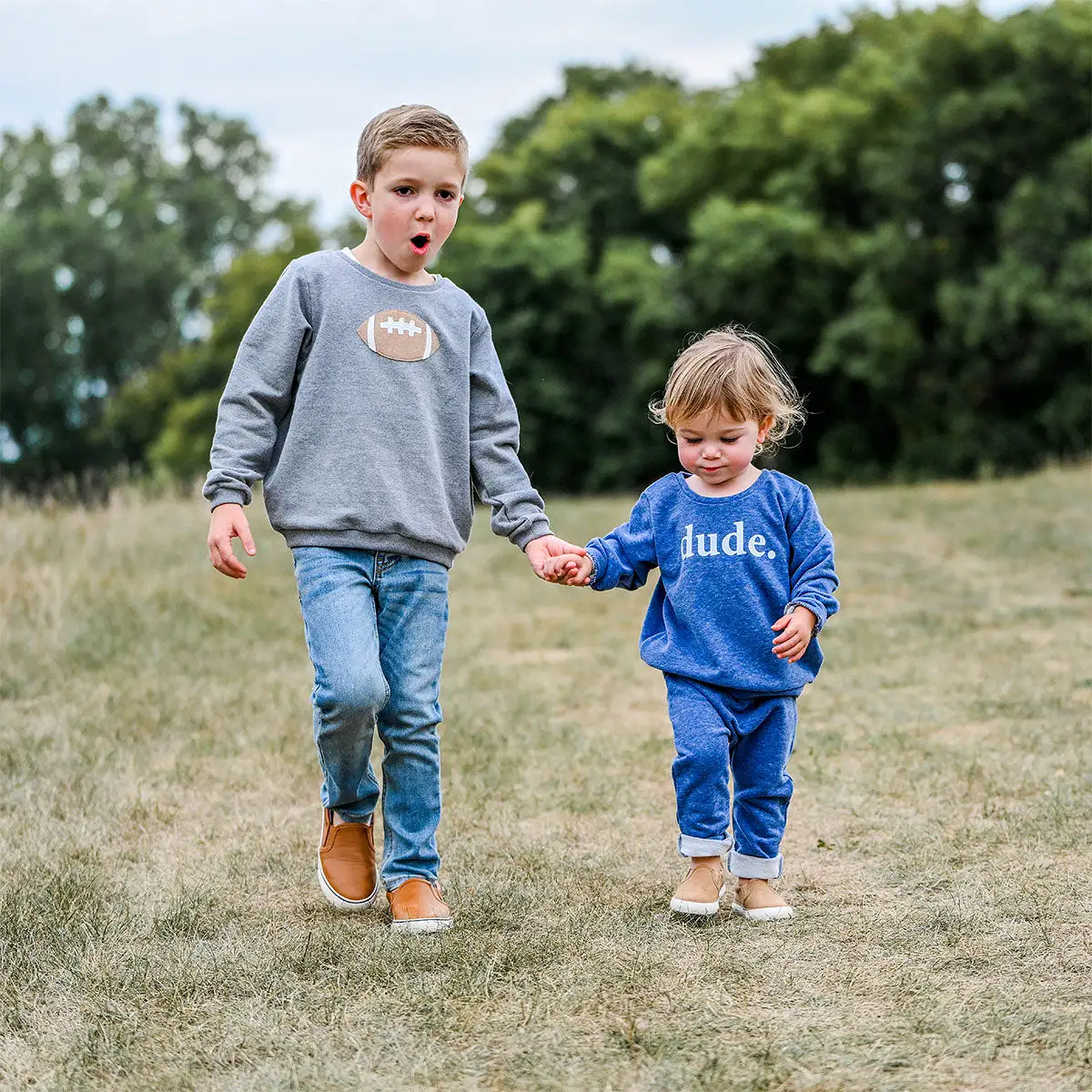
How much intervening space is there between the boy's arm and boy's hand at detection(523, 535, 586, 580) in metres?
0.05

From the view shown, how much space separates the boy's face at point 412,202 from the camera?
12.0 feet

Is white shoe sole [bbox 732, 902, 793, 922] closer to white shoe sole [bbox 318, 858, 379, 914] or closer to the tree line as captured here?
white shoe sole [bbox 318, 858, 379, 914]

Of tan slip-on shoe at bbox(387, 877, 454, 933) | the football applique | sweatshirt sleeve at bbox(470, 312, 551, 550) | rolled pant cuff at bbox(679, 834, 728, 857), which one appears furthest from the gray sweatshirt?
rolled pant cuff at bbox(679, 834, 728, 857)

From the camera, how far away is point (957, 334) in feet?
95.6

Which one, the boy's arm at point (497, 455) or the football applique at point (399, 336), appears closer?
the football applique at point (399, 336)

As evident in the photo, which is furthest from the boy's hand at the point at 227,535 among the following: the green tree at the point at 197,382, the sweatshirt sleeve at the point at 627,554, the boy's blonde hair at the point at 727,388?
the green tree at the point at 197,382

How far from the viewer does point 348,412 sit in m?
3.71

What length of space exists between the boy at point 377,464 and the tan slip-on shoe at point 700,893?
589 millimetres

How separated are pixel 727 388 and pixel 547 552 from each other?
0.61 m

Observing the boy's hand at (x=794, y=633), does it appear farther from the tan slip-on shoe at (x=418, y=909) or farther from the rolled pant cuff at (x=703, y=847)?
the tan slip-on shoe at (x=418, y=909)

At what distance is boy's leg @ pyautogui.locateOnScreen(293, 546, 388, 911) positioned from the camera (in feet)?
11.8

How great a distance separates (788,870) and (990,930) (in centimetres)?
79

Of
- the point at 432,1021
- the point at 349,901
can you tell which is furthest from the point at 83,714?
the point at 432,1021

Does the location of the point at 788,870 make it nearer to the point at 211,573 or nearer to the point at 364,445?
the point at 364,445
